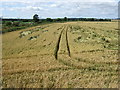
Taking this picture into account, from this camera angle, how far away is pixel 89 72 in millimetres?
8930

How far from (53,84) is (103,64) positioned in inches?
196

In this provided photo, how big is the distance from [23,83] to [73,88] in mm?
3206

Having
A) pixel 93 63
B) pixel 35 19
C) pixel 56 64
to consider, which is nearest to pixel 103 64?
pixel 93 63

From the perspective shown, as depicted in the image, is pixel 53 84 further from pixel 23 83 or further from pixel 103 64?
pixel 103 64

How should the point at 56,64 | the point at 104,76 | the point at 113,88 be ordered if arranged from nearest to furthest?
the point at 113,88
the point at 104,76
the point at 56,64

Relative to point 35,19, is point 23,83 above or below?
below

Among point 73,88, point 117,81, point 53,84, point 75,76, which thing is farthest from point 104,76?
point 53,84

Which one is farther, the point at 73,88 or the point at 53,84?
the point at 53,84

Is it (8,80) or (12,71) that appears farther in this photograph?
(12,71)

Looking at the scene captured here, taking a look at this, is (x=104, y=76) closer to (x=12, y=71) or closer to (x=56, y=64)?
(x=56, y=64)

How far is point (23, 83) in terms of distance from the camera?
26.3ft

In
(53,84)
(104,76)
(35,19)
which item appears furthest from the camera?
(35,19)

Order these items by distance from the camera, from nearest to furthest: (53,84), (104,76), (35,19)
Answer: (53,84) < (104,76) < (35,19)

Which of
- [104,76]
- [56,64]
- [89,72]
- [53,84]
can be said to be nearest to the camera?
[53,84]
